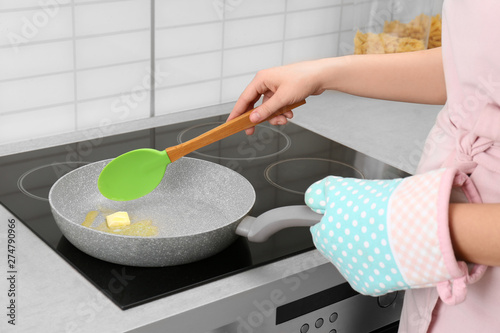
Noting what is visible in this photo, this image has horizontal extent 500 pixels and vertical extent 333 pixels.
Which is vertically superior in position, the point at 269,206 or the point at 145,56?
the point at 145,56

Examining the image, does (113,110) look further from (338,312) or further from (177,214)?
(338,312)

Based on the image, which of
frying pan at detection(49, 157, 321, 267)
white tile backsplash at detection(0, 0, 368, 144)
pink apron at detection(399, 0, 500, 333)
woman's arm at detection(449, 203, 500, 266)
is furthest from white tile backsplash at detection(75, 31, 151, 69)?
woman's arm at detection(449, 203, 500, 266)

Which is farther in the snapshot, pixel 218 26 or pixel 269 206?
pixel 218 26

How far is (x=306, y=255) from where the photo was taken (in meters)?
0.81

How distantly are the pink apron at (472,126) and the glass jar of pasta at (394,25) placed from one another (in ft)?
2.06

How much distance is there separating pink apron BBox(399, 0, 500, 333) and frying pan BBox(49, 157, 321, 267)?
0.16m

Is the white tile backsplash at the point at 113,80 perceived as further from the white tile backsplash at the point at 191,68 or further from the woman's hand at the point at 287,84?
the woman's hand at the point at 287,84

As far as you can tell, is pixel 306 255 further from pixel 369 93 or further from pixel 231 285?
pixel 369 93

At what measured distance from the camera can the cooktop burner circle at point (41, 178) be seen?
36.5 inches

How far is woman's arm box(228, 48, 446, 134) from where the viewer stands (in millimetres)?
820

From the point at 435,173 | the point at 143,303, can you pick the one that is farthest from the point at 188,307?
the point at 435,173

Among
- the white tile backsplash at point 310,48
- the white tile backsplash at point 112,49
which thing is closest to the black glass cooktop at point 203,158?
the white tile backsplash at point 112,49

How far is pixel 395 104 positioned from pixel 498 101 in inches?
29.7

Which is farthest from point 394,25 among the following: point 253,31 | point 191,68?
point 191,68
